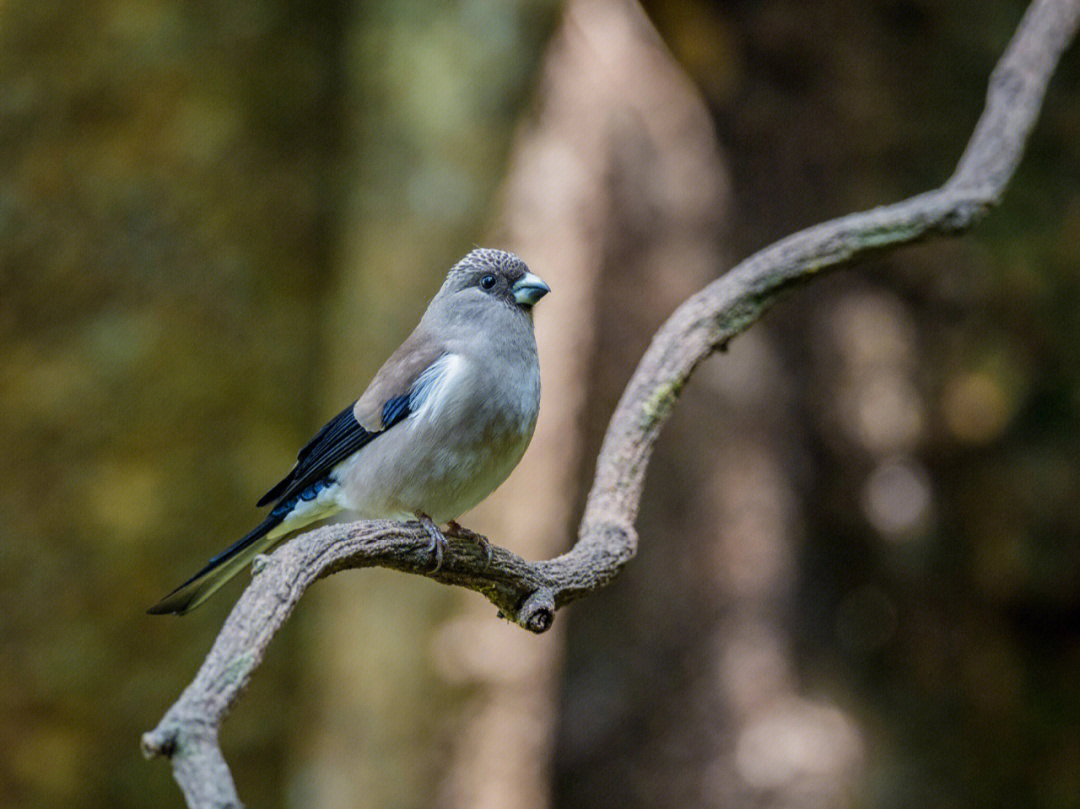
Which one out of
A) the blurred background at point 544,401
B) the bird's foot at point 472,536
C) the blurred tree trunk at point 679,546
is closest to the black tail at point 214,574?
the bird's foot at point 472,536

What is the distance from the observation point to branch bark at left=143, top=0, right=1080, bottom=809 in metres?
1.32

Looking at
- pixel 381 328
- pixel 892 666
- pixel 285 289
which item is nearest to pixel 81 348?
pixel 285 289

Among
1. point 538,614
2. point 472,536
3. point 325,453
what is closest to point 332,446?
point 325,453

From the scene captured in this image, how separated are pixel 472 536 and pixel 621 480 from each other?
452 mm

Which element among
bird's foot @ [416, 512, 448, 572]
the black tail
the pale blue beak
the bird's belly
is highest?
the pale blue beak

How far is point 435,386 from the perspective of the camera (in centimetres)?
→ 238

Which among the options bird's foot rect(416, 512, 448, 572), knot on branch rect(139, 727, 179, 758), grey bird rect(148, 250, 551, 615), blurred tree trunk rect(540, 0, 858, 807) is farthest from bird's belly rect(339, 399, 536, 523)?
blurred tree trunk rect(540, 0, 858, 807)

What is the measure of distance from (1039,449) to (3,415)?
15.4ft

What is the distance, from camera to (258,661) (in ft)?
4.64

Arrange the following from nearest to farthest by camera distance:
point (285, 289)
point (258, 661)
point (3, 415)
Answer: point (258, 661), point (3, 415), point (285, 289)

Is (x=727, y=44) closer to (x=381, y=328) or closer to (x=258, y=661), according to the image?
(x=381, y=328)

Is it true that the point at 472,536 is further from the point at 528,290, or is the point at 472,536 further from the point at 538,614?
the point at 528,290

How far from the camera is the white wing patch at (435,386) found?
234 centimetres

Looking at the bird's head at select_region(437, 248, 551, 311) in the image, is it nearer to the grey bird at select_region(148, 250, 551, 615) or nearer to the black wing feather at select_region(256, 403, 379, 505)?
the grey bird at select_region(148, 250, 551, 615)
